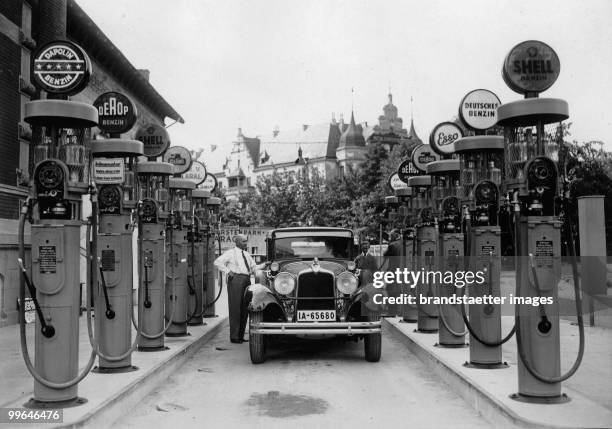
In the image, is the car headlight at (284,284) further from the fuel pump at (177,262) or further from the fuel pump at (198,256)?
the fuel pump at (198,256)

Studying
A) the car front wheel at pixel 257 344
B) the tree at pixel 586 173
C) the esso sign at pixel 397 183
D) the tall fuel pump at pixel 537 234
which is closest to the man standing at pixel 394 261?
the esso sign at pixel 397 183

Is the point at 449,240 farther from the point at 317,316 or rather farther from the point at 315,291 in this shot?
the point at 317,316

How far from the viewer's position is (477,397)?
7.51 metres

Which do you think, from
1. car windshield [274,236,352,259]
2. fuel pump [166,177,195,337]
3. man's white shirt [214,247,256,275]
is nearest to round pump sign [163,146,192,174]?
fuel pump [166,177,195,337]

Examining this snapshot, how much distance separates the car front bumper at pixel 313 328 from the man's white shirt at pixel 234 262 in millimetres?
1778

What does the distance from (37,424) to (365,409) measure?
3299mm

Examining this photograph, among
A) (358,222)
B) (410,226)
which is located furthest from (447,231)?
(358,222)

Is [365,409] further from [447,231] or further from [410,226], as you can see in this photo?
[410,226]

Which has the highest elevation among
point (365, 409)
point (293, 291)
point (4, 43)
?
point (4, 43)

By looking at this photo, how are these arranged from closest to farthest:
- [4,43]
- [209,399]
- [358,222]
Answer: [209,399] → [4,43] → [358,222]

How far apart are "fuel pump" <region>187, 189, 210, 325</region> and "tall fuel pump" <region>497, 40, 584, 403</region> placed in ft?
24.6

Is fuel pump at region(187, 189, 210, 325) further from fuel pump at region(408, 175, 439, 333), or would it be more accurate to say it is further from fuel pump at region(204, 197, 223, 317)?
fuel pump at region(408, 175, 439, 333)

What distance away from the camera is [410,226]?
14656 mm

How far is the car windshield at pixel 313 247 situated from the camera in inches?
477
